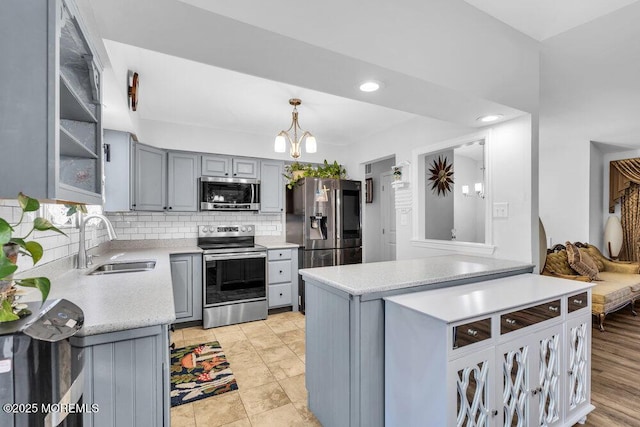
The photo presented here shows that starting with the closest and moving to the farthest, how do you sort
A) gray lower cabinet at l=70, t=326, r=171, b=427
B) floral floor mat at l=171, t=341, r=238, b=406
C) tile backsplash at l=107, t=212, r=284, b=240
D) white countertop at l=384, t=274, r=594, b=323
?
1. gray lower cabinet at l=70, t=326, r=171, b=427
2. white countertop at l=384, t=274, r=594, b=323
3. floral floor mat at l=171, t=341, r=238, b=406
4. tile backsplash at l=107, t=212, r=284, b=240

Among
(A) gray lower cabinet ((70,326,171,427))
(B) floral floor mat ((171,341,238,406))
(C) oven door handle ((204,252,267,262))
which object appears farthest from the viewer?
(C) oven door handle ((204,252,267,262))

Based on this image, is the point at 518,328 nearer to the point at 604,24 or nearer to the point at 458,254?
the point at 458,254

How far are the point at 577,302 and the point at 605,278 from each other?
302 cm

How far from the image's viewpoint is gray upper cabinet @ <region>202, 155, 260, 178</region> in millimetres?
3963

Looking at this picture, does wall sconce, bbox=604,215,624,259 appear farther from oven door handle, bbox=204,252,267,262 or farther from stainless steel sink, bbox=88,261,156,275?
stainless steel sink, bbox=88,261,156,275

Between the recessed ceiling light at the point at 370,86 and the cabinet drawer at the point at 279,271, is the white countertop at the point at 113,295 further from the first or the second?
the cabinet drawer at the point at 279,271

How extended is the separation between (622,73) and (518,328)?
8.68 ft

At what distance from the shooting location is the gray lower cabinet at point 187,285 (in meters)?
3.48

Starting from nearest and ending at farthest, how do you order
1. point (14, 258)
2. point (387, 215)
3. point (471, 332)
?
point (14, 258) < point (471, 332) < point (387, 215)

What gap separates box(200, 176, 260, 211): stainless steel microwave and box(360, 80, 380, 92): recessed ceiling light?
2527 millimetres

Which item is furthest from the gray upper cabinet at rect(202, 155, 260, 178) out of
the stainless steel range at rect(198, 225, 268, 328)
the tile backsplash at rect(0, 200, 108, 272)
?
the tile backsplash at rect(0, 200, 108, 272)

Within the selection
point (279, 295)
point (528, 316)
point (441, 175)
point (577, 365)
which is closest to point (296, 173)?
point (279, 295)

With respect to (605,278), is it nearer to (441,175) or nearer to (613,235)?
(613,235)

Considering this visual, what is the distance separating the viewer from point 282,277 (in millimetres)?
4090
